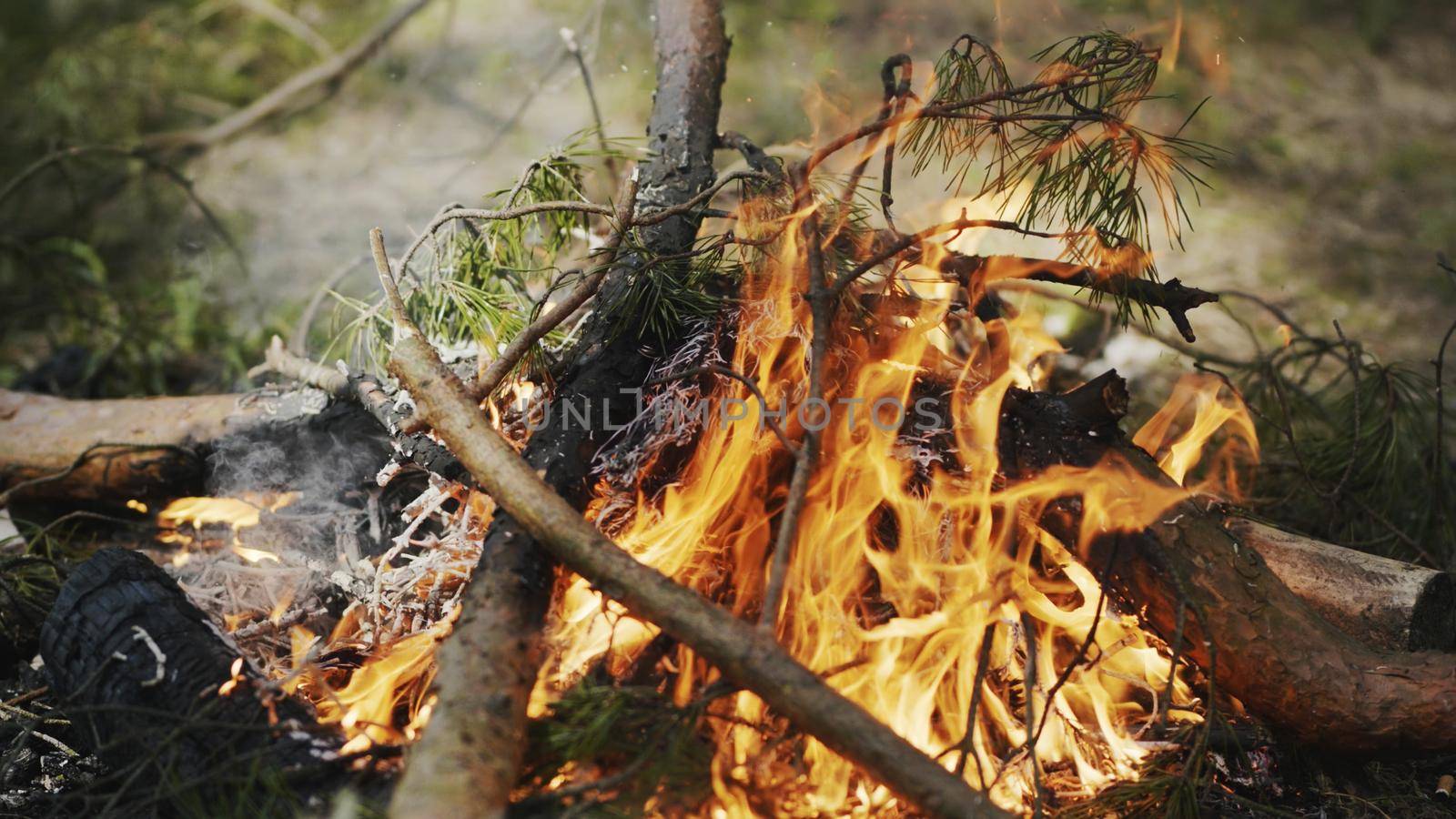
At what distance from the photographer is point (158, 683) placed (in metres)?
1.83

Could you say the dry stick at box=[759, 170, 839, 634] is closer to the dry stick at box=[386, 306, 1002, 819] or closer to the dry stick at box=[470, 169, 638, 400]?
the dry stick at box=[386, 306, 1002, 819]

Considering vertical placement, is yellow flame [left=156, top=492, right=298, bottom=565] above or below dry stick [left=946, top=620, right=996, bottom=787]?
above

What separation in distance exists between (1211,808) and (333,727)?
1.79 m

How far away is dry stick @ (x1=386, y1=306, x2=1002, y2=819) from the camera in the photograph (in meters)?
1.53

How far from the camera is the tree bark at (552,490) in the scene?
144 centimetres

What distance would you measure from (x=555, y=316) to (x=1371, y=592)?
200 centimetres

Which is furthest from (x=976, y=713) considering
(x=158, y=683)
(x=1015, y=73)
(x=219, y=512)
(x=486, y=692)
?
(x=1015, y=73)

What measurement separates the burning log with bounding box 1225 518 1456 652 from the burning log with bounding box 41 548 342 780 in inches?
80.9

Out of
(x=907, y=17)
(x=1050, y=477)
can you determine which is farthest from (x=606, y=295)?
(x=907, y=17)

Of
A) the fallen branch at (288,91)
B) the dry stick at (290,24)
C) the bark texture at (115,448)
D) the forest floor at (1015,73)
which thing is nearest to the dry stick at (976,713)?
the bark texture at (115,448)

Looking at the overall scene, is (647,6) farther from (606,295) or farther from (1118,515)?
(1118,515)

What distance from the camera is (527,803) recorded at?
1.50 meters

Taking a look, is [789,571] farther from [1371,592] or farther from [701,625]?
[1371,592]

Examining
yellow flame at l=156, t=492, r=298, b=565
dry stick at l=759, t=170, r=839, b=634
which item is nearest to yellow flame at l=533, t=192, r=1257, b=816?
dry stick at l=759, t=170, r=839, b=634
